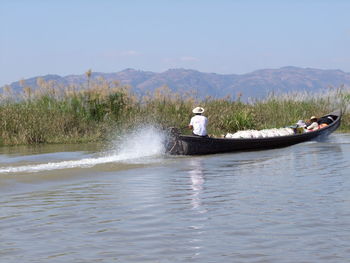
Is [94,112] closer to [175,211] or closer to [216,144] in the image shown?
[216,144]

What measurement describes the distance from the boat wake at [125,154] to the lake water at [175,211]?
3.3 inches

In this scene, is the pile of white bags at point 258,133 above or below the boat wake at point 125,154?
above

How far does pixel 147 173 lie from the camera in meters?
13.6

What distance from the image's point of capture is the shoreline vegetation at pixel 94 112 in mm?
23031

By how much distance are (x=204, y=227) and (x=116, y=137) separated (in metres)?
15.6

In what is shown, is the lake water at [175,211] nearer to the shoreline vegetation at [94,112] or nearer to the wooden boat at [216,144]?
the wooden boat at [216,144]

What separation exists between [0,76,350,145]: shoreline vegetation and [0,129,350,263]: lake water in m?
7.46

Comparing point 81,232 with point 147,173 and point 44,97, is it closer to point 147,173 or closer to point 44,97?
point 147,173

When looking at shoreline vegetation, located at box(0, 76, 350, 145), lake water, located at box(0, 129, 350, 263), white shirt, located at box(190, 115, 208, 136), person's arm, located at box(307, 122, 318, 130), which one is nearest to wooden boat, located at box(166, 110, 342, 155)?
white shirt, located at box(190, 115, 208, 136)

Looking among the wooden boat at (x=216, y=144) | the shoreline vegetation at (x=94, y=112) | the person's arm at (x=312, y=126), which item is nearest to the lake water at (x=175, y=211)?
the wooden boat at (x=216, y=144)

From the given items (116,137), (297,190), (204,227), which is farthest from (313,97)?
(204,227)

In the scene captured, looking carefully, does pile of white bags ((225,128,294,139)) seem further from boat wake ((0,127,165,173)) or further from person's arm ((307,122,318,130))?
boat wake ((0,127,165,173))

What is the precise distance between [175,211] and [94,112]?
16348mm

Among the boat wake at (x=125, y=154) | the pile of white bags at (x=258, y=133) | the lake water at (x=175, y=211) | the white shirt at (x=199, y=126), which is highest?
the white shirt at (x=199, y=126)
